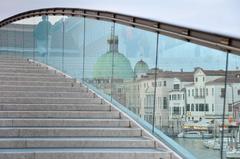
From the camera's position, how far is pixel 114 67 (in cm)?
518

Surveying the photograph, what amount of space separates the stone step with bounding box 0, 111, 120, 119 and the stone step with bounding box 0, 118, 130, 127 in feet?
0.78

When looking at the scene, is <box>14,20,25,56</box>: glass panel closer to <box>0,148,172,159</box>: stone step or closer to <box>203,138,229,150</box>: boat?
<box>0,148,172,159</box>: stone step

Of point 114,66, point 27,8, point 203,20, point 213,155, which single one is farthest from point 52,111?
point 27,8

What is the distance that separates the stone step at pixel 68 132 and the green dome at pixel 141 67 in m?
0.54

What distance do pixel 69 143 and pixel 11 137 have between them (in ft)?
1.81

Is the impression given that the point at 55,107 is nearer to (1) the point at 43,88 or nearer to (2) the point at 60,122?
(2) the point at 60,122

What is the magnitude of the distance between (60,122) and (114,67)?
0.98m

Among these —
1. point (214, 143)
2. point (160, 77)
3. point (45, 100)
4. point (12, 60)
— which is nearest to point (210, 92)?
point (214, 143)

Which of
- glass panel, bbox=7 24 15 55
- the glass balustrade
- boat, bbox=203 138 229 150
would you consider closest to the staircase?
the glass balustrade

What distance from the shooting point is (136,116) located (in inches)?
176

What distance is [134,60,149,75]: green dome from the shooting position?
4.25 m

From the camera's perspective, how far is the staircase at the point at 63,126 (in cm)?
371

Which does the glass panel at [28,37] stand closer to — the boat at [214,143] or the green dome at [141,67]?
the green dome at [141,67]

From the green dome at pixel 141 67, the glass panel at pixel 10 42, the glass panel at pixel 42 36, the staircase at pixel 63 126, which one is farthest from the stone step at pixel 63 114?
the glass panel at pixel 10 42
